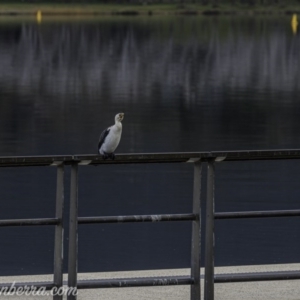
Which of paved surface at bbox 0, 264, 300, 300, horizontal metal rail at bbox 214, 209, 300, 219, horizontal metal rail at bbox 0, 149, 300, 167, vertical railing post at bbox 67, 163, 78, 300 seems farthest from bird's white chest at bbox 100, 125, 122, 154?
paved surface at bbox 0, 264, 300, 300

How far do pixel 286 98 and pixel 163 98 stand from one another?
4894mm

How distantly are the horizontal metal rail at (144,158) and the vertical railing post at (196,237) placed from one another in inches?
4.7

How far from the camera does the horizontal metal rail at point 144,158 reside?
664 centimetres

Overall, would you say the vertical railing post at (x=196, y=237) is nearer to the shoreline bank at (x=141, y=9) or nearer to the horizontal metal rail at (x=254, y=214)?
the horizontal metal rail at (x=254, y=214)

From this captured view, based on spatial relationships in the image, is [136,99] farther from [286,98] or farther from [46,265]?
[46,265]

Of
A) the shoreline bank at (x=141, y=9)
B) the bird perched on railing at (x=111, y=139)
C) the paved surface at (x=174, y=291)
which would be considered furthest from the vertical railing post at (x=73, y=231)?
the shoreline bank at (x=141, y=9)

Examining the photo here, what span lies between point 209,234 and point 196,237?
0.09m

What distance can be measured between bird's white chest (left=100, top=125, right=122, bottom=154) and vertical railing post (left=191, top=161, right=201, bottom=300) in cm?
72

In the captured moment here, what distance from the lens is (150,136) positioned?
93.5ft

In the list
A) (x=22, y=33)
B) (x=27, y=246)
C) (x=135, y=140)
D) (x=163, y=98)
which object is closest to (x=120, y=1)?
(x=22, y=33)

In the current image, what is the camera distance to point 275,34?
328 ft

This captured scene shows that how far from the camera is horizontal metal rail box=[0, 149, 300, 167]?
664cm

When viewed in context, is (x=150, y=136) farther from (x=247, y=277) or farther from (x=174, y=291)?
(x=247, y=277)

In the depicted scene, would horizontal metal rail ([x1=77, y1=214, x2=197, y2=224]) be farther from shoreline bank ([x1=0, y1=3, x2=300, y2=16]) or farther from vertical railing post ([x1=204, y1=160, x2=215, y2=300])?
shoreline bank ([x1=0, y1=3, x2=300, y2=16])
